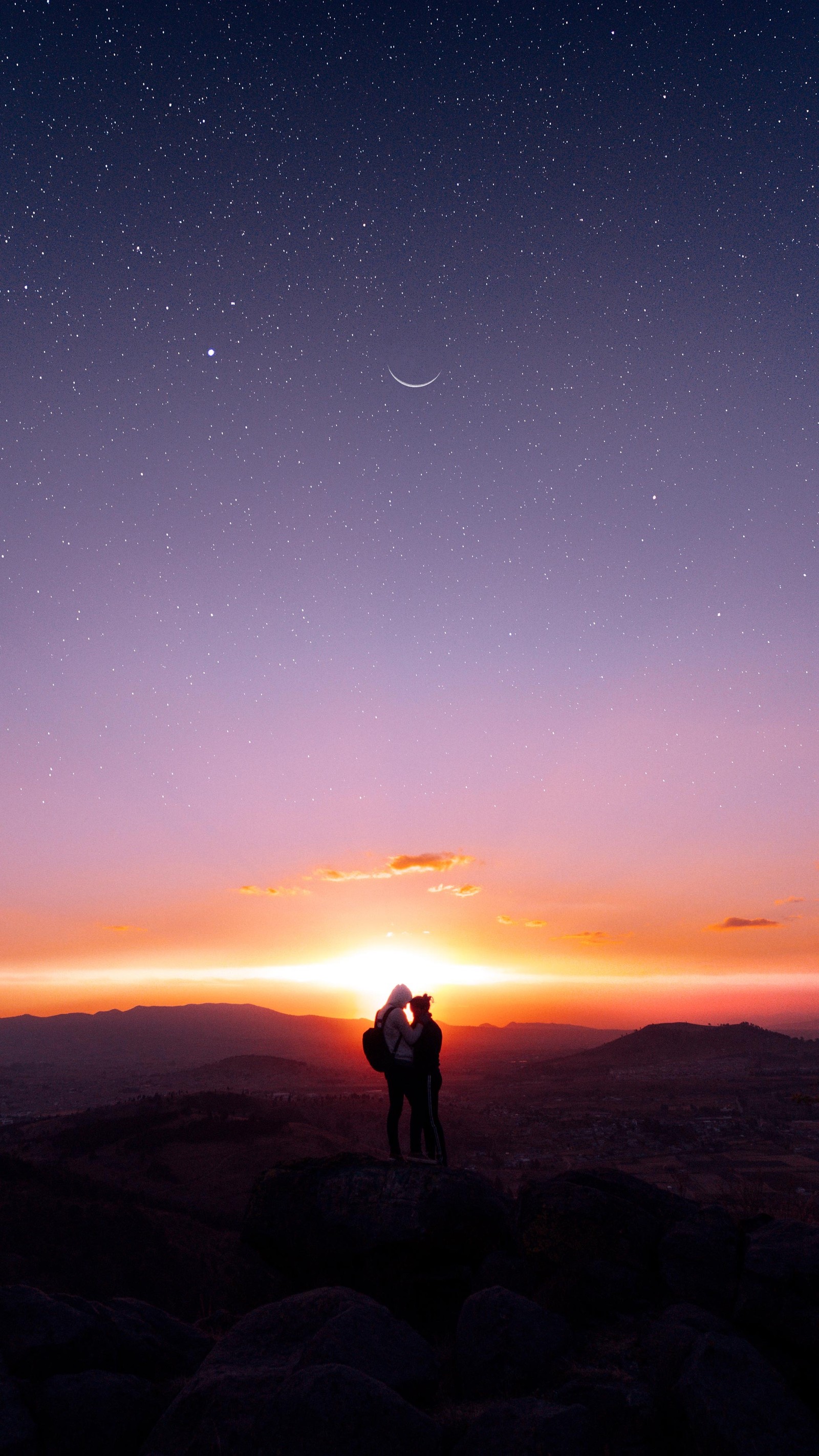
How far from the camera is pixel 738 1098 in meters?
53.7

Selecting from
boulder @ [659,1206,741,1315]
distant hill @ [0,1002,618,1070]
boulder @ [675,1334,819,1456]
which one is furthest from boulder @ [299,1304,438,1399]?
distant hill @ [0,1002,618,1070]

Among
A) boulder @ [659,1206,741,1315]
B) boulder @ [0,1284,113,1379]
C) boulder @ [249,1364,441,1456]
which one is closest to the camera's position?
boulder @ [249,1364,441,1456]

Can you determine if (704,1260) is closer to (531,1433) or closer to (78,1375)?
(531,1433)

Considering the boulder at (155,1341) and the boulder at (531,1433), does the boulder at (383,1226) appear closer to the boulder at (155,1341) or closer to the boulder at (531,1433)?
the boulder at (155,1341)

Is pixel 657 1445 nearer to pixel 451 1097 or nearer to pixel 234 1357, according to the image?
pixel 234 1357

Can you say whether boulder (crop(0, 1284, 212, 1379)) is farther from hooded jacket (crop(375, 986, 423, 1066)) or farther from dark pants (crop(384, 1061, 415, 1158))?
Result: hooded jacket (crop(375, 986, 423, 1066))

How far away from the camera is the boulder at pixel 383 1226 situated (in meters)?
11.6

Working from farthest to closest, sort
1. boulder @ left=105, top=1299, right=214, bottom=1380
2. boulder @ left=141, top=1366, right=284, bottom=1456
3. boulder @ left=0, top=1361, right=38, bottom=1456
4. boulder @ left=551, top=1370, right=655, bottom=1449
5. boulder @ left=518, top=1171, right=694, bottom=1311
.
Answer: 1. boulder @ left=518, top=1171, right=694, bottom=1311
2. boulder @ left=105, top=1299, right=214, bottom=1380
3. boulder @ left=0, top=1361, right=38, bottom=1456
4. boulder @ left=551, top=1370, right=655, bottom=1449
5. boulder @ left=141, top=1366, right=284, bottom=1456

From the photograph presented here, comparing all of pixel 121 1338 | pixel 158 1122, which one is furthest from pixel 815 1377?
pixel 158 1122

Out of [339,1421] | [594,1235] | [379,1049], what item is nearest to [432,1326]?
[594,1235]

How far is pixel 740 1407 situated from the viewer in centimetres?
762

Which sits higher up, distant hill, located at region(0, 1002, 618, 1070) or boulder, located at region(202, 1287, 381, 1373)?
boulder, located at region(202, 1287, 381, 1373)

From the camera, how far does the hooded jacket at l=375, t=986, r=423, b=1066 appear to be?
1312 cm

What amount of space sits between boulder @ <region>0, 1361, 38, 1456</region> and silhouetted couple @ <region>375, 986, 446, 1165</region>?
6.02 meters
